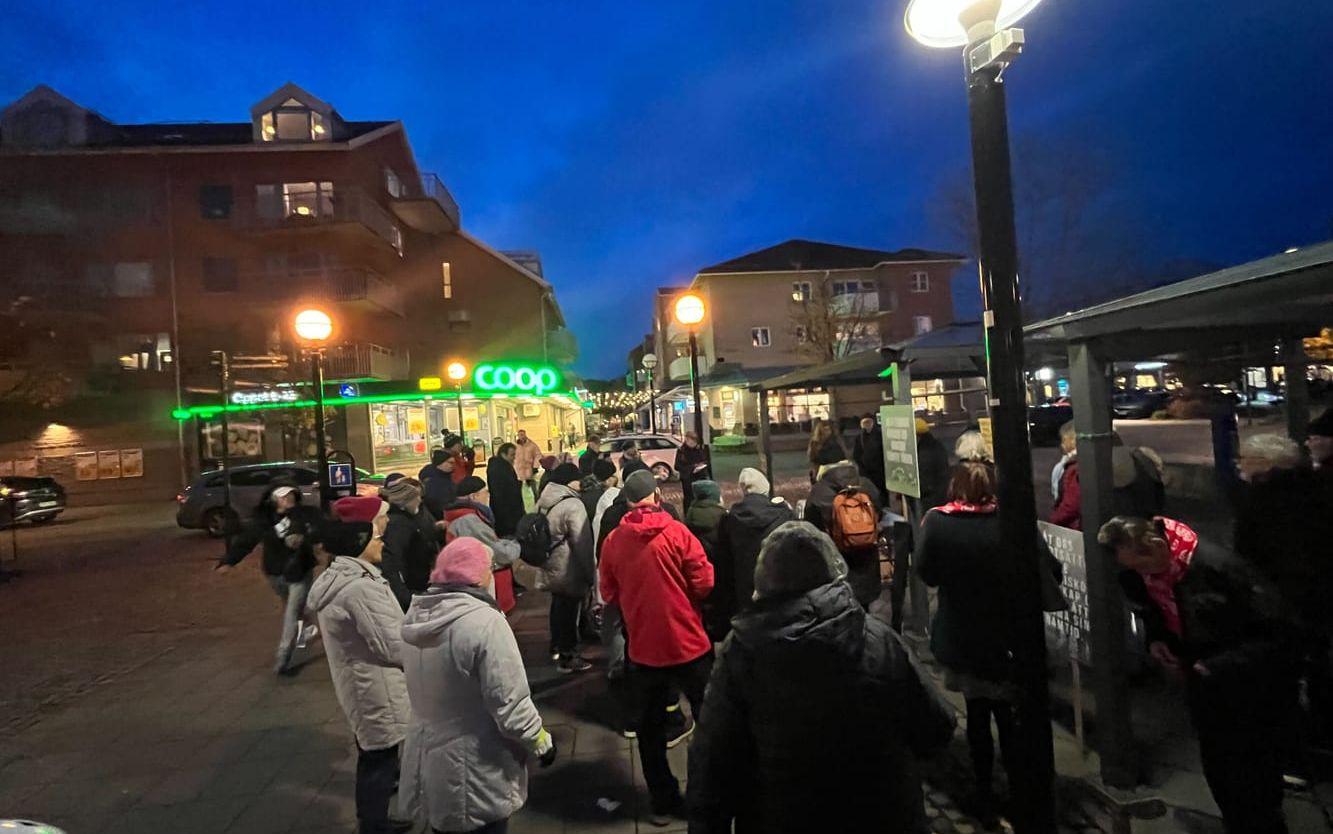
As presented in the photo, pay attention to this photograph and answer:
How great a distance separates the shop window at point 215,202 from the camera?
30.4 meters

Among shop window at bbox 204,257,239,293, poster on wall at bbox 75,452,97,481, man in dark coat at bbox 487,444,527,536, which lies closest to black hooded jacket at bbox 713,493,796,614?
man in dark coat at bbox 487,444,527,536

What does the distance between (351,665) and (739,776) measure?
2.18 meters

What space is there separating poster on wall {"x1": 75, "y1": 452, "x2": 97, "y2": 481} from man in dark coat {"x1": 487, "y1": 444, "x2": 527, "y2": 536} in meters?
25.9

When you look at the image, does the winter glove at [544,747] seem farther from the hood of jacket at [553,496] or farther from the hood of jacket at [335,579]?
the hood of jacket at [553,496]

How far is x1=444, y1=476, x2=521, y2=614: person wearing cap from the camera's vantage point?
5355mm

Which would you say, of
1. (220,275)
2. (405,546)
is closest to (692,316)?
(405,546)

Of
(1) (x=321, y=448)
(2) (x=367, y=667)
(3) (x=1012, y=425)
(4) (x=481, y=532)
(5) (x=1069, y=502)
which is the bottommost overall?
(2) (x=367, y=667)

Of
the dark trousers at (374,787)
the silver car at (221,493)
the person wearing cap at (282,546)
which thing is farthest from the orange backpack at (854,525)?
the silver car at (221,493)

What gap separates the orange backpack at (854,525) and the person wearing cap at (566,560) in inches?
83.5

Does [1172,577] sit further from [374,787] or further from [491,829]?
[374,787]

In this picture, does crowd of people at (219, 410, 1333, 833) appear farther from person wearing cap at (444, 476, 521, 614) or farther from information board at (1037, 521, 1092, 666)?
information board at (1037, 521, 1092, 666)

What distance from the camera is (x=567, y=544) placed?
6.02 m

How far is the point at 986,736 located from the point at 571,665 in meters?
3.67

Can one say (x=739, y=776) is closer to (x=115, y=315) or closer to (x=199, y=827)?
(x=199, y=827)
